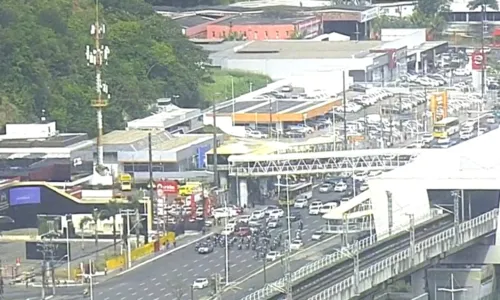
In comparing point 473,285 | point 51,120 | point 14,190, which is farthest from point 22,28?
point 473,285

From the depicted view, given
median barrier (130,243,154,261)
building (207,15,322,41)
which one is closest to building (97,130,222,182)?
median barrier (130,243,154,261)

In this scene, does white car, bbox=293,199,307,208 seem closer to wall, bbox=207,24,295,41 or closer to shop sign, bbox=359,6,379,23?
wall, bbox=207,24,295,41

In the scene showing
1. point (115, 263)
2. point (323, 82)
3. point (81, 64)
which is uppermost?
point (81, 64)

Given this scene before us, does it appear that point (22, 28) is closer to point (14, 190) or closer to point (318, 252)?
point (14, 190)

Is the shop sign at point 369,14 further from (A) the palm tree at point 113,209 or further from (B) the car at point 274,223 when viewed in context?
(A) the palm tree at point 113,209

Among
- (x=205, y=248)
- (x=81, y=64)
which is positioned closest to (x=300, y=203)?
(x=205, y=248)

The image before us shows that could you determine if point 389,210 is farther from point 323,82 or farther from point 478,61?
point 478,61

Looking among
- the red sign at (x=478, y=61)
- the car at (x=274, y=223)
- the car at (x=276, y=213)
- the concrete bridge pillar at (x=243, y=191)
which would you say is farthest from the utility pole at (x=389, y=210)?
the red sign at (x=478, y=61)
